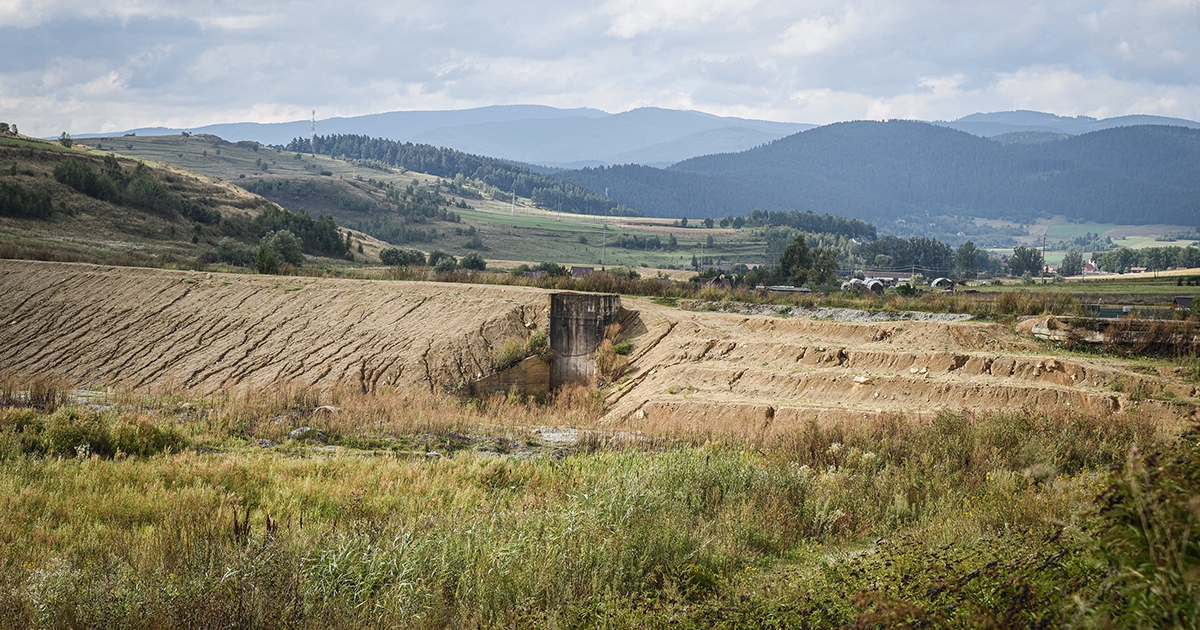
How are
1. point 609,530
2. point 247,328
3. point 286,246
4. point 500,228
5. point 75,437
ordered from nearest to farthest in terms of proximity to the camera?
point 609,530, point 75,437, point 247,328, point 286,246, point 500,228

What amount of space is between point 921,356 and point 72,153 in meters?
81.2

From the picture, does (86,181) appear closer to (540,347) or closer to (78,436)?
(540,347)

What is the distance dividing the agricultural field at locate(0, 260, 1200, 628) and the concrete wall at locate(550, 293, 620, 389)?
663 mm

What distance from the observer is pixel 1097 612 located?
13.4ft

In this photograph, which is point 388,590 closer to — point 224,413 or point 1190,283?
point 224,413

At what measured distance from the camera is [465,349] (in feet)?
83.8

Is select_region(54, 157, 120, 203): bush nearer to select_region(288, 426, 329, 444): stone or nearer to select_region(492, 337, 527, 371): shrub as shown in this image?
select_region(492, 337, 527, 371): shrub

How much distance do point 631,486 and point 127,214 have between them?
69418 mm

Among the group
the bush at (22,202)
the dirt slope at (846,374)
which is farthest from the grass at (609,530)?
the bush at (22,202)

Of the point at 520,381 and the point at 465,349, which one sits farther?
the point at 465,349

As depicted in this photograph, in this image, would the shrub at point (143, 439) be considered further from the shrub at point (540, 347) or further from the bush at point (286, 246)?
the bush at point (286, 246)

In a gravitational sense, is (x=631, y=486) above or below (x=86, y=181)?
below

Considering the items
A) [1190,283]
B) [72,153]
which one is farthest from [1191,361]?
[72,153]

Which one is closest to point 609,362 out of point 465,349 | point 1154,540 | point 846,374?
point 465,349
